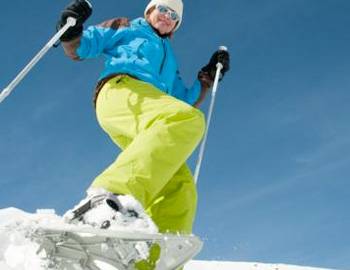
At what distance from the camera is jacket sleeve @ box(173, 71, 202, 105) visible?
601cm

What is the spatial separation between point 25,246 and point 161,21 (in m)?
2.99

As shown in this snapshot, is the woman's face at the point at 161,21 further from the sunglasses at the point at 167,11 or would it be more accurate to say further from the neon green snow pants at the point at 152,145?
the neon green snow pants at the point at 152,145

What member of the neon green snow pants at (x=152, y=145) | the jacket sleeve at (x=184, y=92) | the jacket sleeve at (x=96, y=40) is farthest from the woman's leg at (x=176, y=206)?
the jacket sleeve at (x=184, y=92)

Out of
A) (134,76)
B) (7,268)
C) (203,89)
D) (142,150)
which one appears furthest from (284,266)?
(142,150)

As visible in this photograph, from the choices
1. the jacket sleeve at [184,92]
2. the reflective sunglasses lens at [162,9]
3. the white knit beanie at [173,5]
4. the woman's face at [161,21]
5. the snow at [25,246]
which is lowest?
the snow at [25,246]

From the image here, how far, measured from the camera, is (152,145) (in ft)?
11.5

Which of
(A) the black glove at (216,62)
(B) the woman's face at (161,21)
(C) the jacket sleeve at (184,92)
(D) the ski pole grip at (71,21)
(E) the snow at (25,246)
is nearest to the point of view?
(E) the snow at (25,246)

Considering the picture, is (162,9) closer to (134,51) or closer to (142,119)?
(134,51)

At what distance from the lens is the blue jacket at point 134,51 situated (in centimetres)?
459

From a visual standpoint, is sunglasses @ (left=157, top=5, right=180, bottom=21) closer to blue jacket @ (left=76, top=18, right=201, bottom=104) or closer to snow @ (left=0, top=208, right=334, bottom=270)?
blue jacket @ (left=76, top=18, right=201, bottom=104)

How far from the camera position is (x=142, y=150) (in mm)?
3475

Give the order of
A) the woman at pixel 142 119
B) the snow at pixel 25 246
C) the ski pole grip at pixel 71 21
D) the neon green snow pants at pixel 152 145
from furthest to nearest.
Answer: the ski pole grip at pixel 71 21 → the neon green snow pants at pixel 152 145 → the woman at pixel 142 119 → the snow at pixel 25 246

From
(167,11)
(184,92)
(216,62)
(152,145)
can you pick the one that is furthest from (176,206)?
(216,62)

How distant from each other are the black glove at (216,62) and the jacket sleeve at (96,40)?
153cm
